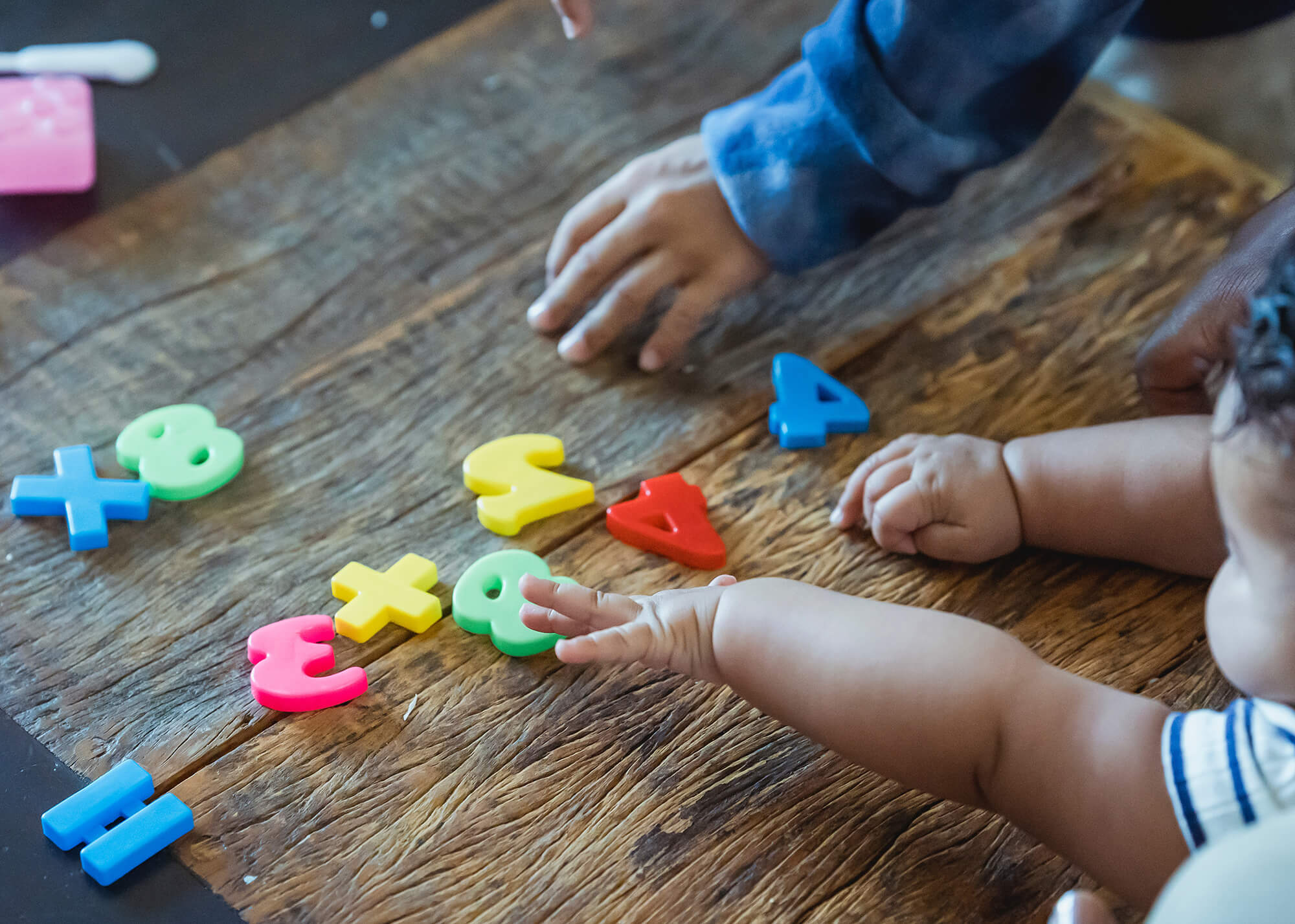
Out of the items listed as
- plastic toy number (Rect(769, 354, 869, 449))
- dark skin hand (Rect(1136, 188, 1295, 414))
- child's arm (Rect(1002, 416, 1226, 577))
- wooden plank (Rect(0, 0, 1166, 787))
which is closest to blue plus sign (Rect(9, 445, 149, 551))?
wooden plank (Rect(0, 0, 1166, 787))

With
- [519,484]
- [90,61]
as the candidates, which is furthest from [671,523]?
[90,61]

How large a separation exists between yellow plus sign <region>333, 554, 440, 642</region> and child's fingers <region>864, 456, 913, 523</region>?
0.34 meters

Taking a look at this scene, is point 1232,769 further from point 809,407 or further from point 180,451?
point 180,451

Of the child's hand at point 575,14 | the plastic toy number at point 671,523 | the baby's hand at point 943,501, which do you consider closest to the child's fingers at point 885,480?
the baby's hand at point 943,501

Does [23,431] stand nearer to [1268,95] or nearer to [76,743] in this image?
[76,743]

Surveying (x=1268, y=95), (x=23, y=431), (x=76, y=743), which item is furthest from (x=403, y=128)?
(x=1268, y=95)

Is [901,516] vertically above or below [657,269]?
below

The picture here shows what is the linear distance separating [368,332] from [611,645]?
1.50 ft

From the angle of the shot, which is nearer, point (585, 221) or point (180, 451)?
point (180, 451)

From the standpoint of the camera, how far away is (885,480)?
35.2 inches

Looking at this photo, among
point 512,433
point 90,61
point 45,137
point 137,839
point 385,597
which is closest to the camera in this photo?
point 137,839

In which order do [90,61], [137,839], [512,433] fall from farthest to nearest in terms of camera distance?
[90,61] → [512,433] → [137,839]

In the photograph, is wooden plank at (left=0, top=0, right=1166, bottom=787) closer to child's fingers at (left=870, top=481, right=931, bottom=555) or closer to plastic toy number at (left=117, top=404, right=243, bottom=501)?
plastic toy number at (left=117, top=404, right=243, bottom=501)

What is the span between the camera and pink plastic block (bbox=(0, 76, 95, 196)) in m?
1.15
